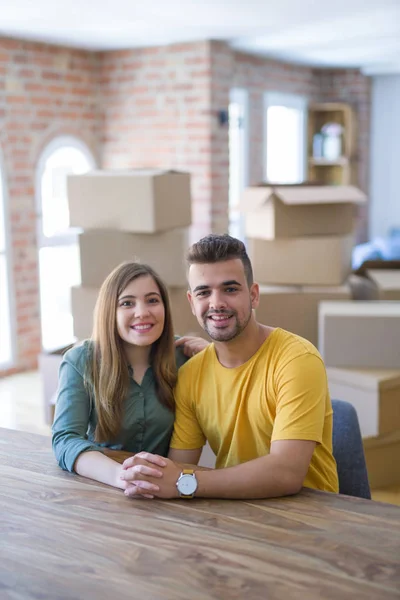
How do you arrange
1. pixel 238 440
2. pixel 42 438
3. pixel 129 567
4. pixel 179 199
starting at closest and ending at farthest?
pixel 129 567 → pixel 238 440 → pixel 42 438 → pixel 179 199

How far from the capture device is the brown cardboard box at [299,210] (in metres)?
3.49

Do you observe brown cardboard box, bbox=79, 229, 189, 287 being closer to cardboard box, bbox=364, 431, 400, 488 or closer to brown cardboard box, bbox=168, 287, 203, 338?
brown cardboard box, bbox=168, 287, 203, 338

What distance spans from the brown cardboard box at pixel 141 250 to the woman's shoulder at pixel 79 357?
1397 mm

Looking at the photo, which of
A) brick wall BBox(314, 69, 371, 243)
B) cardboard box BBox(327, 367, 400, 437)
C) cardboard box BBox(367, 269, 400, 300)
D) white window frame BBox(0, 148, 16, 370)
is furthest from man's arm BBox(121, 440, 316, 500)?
brick wall BBox(314, 69, 371, 243)

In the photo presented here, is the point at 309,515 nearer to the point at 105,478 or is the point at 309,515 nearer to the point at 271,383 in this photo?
the point at 271,383

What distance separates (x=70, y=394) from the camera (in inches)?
72.4

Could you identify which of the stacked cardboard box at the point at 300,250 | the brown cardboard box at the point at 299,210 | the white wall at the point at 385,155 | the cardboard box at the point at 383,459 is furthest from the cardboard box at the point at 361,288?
the white wall at the point at 385,155

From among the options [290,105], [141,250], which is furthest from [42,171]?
[290,105]

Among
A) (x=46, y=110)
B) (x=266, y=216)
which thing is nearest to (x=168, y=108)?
(x=46, y=110)

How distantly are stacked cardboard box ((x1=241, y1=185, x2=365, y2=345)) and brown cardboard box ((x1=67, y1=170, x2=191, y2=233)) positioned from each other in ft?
1.49

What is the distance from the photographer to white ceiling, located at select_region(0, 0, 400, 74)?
421 cm

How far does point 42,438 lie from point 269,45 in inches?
188

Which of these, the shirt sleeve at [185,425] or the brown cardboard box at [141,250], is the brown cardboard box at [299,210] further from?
the shirt sleeve at [185,425]

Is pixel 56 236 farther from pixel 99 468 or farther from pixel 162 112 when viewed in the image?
pixel 99 468
